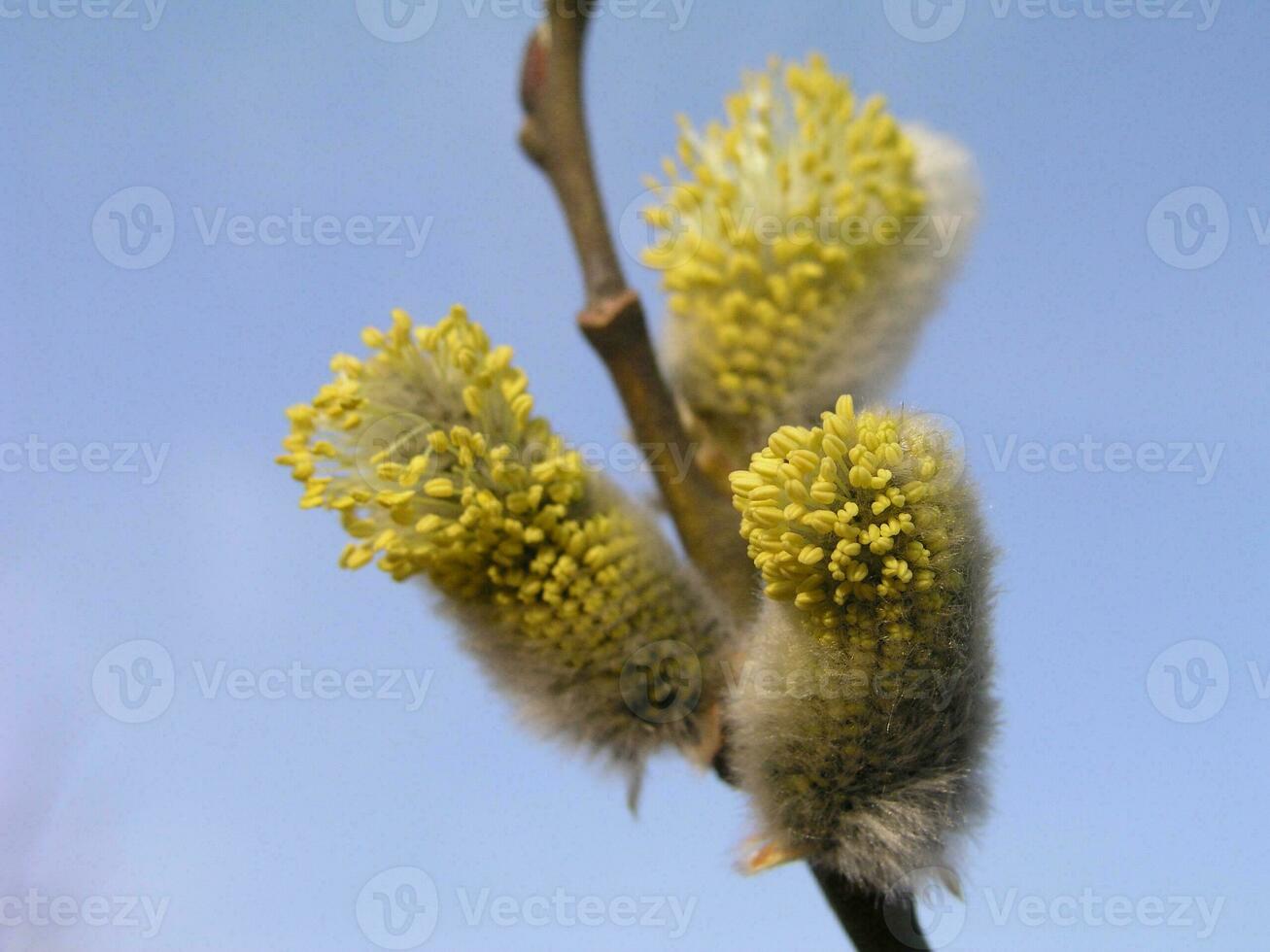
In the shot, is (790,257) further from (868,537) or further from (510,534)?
(868,537)

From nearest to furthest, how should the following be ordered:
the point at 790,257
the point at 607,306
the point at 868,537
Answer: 1. the point at 868,537
2. the point at 607,306
3. the point at 790,257

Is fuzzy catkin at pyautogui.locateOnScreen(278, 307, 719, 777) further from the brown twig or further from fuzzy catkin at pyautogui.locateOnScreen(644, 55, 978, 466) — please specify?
fuzzy catkin at pyautogui.locateOnScreen(644, 55, 978, 466)

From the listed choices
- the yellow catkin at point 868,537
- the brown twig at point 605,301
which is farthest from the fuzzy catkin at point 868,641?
the brown twig at point 605,301

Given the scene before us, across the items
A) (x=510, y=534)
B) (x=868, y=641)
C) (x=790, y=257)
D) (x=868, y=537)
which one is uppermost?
(x=790, y=257)

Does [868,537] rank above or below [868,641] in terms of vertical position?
above

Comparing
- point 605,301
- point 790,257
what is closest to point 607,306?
point 605,301

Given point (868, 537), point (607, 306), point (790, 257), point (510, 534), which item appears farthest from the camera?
point (790, 257)

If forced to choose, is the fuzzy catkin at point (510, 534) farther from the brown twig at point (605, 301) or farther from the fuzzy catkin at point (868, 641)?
the fuzzy catkin at point (868, 641)
